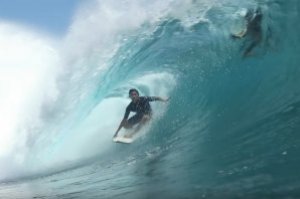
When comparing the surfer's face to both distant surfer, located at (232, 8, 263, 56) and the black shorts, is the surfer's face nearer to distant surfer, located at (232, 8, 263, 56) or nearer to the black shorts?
the black shorts

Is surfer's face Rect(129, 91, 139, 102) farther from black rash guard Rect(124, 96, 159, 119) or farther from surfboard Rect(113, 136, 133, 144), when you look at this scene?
surfboard Rect(113, 136, 133, 144)

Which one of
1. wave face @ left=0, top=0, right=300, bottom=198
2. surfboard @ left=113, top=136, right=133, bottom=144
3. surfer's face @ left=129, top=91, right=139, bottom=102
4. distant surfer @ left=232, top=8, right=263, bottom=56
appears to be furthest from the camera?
surfer's face @ left=129, top=91, right=139, bottom=102

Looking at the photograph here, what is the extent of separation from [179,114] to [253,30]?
104 inches

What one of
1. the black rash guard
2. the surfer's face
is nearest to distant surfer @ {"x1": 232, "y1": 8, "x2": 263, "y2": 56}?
the black rash guard

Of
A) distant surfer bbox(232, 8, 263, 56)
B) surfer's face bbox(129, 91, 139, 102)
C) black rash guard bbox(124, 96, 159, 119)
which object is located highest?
distant surfer bbox(232, 8, 263, 56)

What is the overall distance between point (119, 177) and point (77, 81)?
9158mm

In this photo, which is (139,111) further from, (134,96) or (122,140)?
(122,140)

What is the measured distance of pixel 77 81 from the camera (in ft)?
58.1

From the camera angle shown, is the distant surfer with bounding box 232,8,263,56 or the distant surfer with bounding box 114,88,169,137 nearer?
the distant surfer with bounding box 232,8,263,56

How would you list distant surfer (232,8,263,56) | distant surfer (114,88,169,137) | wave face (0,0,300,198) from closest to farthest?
1. wave face (0,0,300,198)
2. distant surfer (232,8,263,56)
3. distant surfer (114,88,169,137)

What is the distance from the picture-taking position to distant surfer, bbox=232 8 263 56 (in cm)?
1169

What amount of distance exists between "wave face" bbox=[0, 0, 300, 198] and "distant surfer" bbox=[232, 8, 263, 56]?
Result: 0.12 m

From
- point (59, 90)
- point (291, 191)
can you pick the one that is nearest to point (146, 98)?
point (59, 90)

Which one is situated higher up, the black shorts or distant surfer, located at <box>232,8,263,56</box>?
distant surfer, located at <box>232,8,263,56</box>
